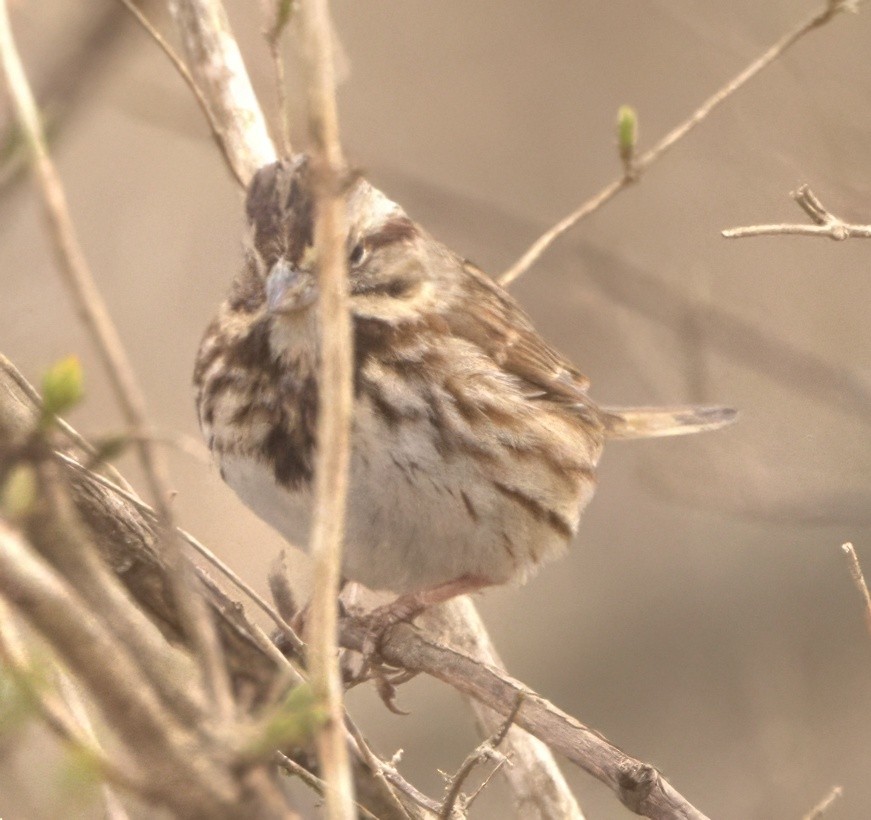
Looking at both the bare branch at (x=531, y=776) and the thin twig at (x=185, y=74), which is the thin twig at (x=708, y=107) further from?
the bare branch at (x=531, y=776)

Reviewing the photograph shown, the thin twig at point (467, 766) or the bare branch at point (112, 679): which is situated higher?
the thin twig at point (467, 766)

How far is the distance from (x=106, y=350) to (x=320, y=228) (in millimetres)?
243

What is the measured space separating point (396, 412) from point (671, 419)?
1.71 meters

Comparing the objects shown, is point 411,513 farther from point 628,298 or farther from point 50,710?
point 50,710

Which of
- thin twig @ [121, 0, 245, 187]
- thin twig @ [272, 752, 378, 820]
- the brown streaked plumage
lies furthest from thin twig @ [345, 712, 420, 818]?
thin twig @ [121, 0, 245, 187]

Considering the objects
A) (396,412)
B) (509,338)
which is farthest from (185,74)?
(509,338)

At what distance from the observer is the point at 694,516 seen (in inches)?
270

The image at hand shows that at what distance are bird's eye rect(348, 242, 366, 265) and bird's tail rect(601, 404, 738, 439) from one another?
155 cm

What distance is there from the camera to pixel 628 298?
4910mm

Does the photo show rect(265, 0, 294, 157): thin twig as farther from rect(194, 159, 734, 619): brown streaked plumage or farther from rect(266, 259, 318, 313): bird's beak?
rect(266, 259, 318, 313): bird's beak

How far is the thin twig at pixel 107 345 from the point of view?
1165 millimetres

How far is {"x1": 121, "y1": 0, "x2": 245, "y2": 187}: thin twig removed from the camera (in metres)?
3.17

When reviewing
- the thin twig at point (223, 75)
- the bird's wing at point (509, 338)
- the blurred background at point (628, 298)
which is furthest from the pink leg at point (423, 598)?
the thin twig at point (223, 75)

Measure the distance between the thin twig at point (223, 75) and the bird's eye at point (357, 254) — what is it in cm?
58
